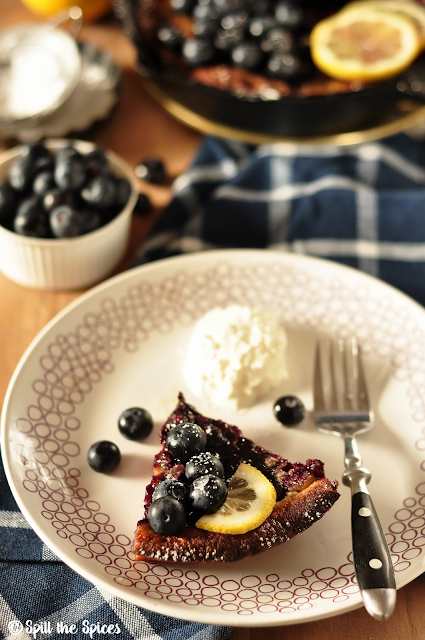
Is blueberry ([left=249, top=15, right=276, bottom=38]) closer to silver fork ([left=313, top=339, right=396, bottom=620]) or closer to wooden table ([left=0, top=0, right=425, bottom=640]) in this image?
wooden table ([left=0, top=0, right=425, bottom=640])

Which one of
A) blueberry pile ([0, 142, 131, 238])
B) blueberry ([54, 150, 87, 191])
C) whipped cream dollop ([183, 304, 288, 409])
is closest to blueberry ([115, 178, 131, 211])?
blueberry pile ([0, 142, 131, 238])

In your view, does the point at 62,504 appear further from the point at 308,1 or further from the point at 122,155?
the point at 308,1

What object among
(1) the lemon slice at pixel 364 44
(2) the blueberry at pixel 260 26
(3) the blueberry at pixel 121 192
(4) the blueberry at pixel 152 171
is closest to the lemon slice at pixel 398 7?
(1) the lemon slice at pixel 364 44

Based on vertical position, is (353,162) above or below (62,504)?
above

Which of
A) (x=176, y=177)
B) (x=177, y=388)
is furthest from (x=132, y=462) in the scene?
(x=176, y=177)

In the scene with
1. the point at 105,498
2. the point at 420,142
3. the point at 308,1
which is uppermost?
the point at 308,1

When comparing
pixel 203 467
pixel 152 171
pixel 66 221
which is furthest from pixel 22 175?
pixel 203 467

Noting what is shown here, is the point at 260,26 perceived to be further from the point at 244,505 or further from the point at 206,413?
the point at 244,505
